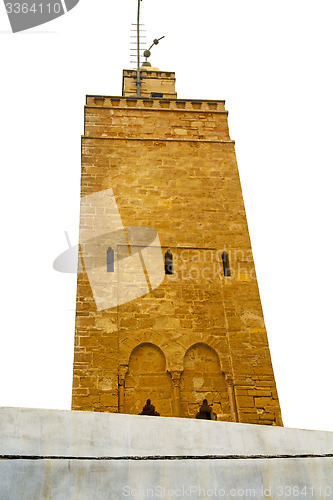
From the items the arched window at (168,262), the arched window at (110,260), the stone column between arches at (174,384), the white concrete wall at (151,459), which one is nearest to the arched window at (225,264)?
the arched window at (168,262)

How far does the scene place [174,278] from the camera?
28.0ft

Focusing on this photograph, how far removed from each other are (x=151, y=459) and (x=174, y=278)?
4.59 meters

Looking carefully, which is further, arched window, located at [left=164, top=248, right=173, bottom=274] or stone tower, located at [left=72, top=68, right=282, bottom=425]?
arched window, located at [left=164, top=248, right=173, bottom=274]

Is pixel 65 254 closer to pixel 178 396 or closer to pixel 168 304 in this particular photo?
pixel 168 304

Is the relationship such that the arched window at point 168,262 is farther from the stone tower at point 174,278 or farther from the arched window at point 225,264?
the arched window at point 225,264

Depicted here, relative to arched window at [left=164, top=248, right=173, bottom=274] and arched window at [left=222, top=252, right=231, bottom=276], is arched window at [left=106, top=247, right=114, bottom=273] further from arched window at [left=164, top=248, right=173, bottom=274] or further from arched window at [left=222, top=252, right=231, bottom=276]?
arched window at [left=222, top=252, right=231, bottom=276]

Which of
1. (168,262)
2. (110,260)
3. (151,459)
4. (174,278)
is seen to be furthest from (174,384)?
(151,459)

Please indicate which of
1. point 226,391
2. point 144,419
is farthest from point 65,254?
point 144,419

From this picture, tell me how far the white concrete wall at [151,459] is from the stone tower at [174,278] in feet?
9.67

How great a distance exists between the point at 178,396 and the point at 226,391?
2.46ft

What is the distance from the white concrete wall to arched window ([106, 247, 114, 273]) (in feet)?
13.9

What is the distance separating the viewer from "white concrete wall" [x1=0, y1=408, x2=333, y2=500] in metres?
3.88

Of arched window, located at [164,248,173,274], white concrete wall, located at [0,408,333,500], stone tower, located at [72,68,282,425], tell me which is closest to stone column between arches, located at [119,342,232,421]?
stone tower, located at [72,68,282,425]

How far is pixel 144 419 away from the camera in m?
4.38
